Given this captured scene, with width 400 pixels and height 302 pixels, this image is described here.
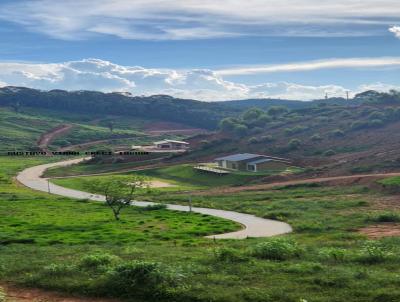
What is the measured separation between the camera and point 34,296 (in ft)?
71.4

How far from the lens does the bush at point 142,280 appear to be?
2086 cm

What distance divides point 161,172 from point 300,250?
3811 inches

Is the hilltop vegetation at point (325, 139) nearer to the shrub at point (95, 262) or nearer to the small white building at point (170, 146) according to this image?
the small white building at point (170, 146)

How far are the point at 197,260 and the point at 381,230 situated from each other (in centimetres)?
2148

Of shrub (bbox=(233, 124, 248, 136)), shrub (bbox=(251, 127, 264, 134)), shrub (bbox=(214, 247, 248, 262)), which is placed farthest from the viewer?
shrub (bbox=(233, 124, 248, 136))

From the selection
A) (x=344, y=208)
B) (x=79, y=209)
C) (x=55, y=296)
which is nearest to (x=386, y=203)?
(x=344, y=208)

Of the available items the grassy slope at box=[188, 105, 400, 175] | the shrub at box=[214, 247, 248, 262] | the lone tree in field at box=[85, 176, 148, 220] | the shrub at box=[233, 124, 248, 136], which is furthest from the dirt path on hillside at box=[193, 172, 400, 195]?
the shrub at box=[233, 124, 248, 136]

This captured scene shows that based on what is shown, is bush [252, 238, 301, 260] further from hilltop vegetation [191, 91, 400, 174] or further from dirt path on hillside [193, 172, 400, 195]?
hilltop vegetation [191, 91, 400, 174]

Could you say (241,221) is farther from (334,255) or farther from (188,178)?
(188,178)

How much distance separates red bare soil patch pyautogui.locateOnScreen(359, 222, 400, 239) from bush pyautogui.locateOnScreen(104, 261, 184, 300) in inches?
871

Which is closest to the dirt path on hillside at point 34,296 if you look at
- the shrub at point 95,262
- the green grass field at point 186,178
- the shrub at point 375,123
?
the shrub at point 95,262

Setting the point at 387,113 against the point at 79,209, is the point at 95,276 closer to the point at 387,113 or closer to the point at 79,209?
the point at 79,209

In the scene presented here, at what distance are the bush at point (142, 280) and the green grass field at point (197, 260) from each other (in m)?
0.05

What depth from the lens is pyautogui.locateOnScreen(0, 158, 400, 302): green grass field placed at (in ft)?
67.8
